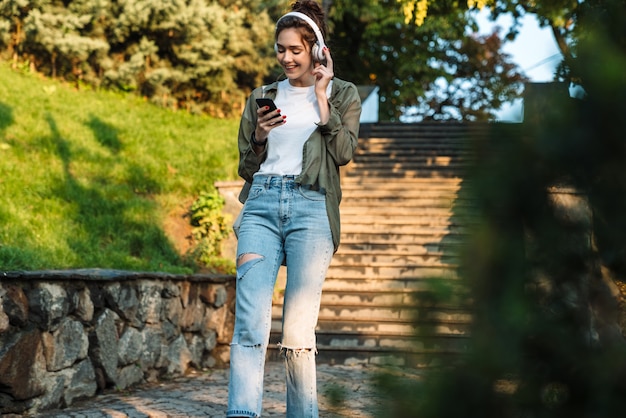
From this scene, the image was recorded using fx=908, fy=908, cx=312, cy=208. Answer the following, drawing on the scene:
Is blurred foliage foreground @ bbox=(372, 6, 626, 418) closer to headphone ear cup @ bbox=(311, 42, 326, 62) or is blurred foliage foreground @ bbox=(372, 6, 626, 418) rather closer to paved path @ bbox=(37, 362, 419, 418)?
headphone ear cup @ bbox=(311, 42, 326, 62)

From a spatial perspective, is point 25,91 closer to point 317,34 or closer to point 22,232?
point 22,232

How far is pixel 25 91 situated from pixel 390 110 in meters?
13.9

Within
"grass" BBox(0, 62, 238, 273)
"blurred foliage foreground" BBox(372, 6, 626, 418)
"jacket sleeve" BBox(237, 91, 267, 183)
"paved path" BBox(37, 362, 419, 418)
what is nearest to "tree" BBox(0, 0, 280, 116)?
"grass" BBox(0, 62, 238, 273)

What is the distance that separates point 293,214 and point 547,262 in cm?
254

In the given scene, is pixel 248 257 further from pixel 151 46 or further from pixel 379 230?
pixel 151 46

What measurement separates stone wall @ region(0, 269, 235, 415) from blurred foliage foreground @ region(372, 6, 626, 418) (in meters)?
3.91

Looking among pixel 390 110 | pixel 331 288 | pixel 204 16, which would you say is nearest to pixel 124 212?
pixel 331 288

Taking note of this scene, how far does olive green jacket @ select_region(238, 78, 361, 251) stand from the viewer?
12.3ft

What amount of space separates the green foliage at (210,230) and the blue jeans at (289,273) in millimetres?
4657

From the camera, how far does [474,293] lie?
46.1 inches

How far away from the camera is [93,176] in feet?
28.3

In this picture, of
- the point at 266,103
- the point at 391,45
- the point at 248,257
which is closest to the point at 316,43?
the point at 266,103

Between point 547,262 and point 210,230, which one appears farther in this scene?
point 210,230

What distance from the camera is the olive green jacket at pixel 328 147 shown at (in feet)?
12.3
